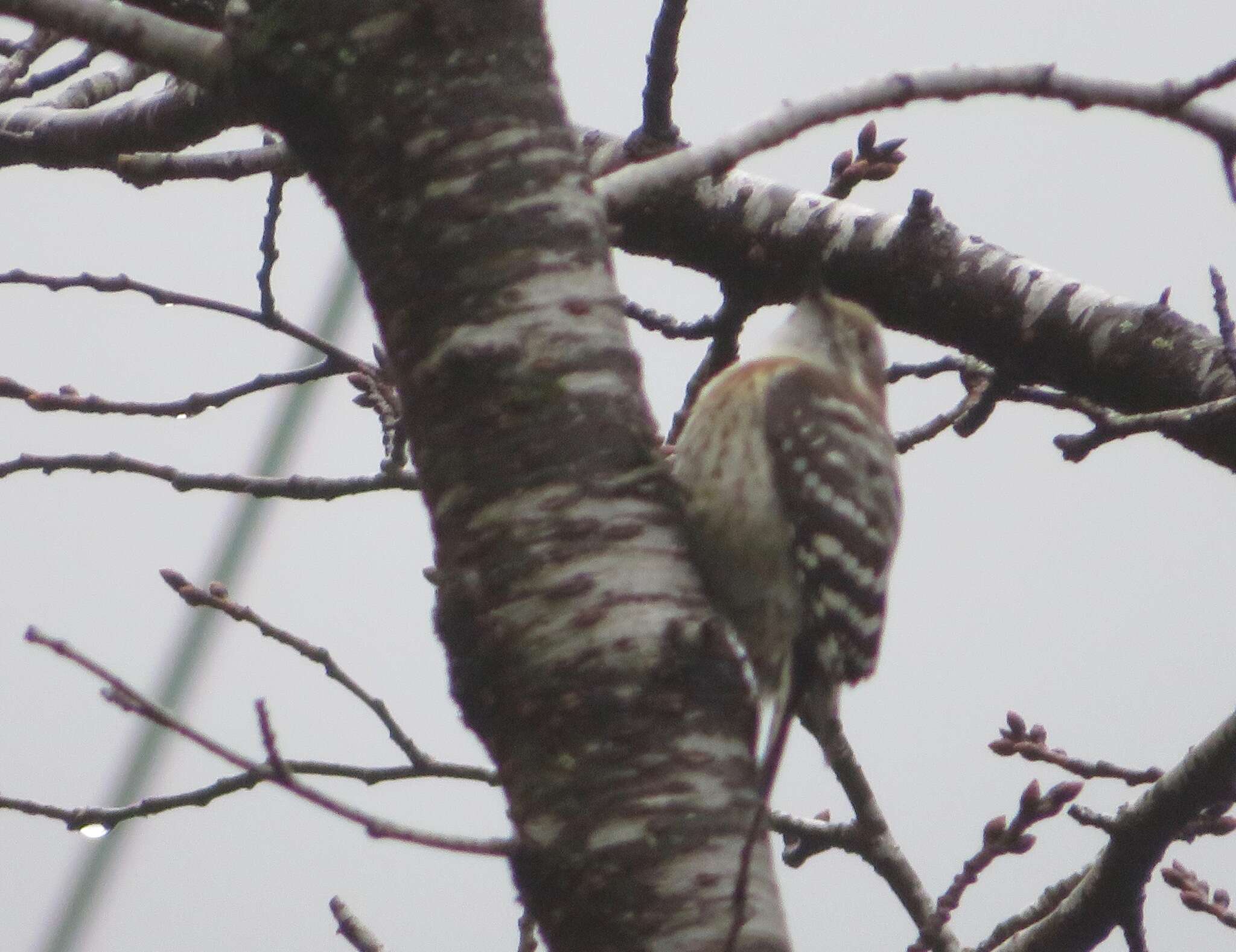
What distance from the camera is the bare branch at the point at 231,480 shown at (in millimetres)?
2945

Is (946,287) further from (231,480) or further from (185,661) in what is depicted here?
(185,661)

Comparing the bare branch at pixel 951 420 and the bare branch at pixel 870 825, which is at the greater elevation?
the bare branch at pixel 951 420

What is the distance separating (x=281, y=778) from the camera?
4.82 ft

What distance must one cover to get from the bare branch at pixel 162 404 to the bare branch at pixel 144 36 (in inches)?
56.4

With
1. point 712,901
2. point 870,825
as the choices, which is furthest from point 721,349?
point 712,901

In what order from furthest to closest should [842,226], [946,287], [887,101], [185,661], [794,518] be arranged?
[185,661]
[842,226]
[946,287]
[794,518]
[887,101]

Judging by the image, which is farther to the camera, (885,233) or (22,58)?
(22,58)

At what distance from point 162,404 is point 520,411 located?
1.60m

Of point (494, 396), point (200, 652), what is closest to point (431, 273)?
point (494, 396)

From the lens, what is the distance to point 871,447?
3166mm

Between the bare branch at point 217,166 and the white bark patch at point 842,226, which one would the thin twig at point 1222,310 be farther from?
the bare branch at point 217,166

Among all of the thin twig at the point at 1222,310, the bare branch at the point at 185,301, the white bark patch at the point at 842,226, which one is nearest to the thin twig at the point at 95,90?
the bare branch at the point at 185,301

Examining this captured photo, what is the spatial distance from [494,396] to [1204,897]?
7.81 ft

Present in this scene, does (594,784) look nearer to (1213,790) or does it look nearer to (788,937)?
(788,937)
